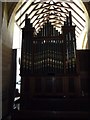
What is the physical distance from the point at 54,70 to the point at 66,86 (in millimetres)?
513

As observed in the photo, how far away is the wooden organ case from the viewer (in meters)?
5.10

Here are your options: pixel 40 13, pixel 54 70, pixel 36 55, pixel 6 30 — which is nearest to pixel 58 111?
pixel 54 70

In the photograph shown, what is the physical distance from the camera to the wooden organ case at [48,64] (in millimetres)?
5102

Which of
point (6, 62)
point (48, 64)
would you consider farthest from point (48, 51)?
point (6, 62)

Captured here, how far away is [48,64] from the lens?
5.29 metres

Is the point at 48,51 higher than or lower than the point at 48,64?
higher

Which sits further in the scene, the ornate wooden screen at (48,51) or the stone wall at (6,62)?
the ornate wooden screen at (48,51)

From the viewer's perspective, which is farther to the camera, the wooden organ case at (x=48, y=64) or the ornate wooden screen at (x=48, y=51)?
the ornate wooden screen at (x=48, y=51)

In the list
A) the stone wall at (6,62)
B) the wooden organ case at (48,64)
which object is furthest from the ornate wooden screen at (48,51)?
the stone wall at (6,62)

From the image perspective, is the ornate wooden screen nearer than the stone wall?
No

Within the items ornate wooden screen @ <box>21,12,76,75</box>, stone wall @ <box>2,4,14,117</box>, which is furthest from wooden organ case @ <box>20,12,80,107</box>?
stone wall @ <box>2,4,14,117</box>

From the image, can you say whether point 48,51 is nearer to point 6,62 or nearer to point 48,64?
point 48,64

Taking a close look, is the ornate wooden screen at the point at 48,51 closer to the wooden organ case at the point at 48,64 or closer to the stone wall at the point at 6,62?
the wooden organ case at the point at 48,64

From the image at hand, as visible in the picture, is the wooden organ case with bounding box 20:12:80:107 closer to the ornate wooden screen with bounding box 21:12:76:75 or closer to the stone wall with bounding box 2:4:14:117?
the ornate wooden screen with bounding box 21:12:76:75
